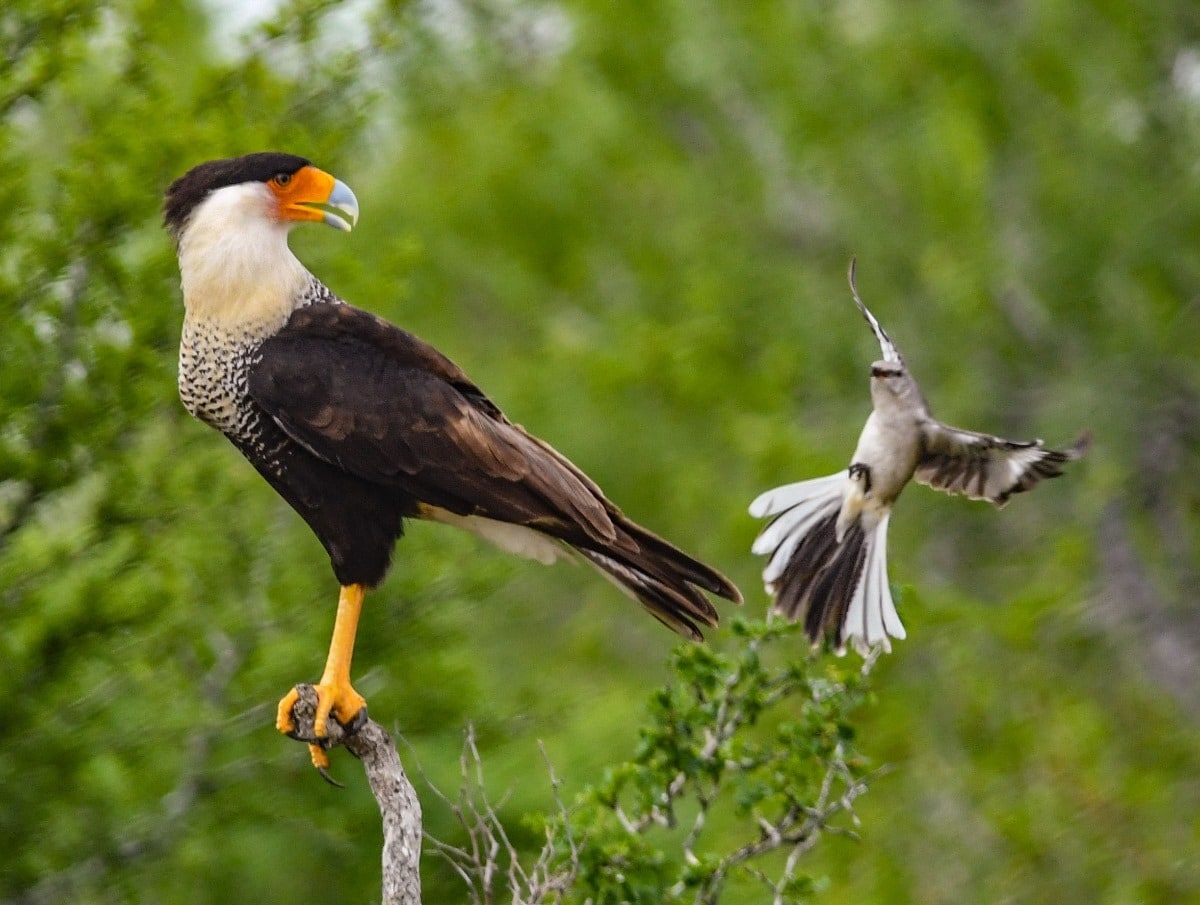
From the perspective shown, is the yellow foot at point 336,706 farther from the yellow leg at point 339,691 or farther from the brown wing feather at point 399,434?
the brown wing feather at point 399,434

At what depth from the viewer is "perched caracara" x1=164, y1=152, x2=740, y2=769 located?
4.06 metres

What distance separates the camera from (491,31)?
45.8 ft

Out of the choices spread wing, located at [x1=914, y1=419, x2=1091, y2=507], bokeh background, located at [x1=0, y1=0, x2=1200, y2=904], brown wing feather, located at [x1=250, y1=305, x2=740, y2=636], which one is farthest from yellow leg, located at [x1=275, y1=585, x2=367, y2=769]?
spread wing, located at [x1=914, y1=419, x2=1091, y2=507]

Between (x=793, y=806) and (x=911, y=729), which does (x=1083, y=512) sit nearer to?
(x=911, y=729)

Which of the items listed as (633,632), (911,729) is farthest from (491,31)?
(911,729)

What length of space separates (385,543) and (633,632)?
26.6 feet

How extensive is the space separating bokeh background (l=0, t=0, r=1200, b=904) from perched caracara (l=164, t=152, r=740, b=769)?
712 millimetres

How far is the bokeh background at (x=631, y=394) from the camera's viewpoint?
6711mm

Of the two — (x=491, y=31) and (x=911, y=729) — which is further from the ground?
(x=491, y=31)

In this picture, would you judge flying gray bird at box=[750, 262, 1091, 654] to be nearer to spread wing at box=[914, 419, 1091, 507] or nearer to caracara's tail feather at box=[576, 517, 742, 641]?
spread wing at box=[914, 419, 1091, 507]

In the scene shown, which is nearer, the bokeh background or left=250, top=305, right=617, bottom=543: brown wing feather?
left=250, top=305, right=617, bottom=543: brown wing feather

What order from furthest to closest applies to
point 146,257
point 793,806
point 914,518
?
point 914,518
point 146,257
point 793,806

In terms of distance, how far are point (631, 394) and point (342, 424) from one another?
8.09 meters

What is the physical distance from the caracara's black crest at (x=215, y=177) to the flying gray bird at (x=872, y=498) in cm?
137
